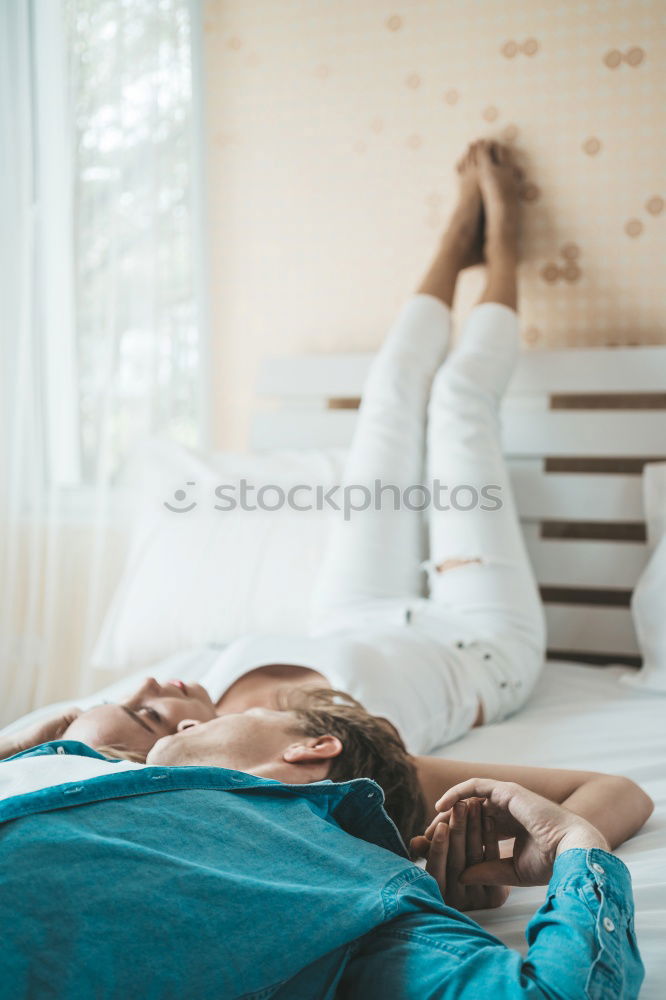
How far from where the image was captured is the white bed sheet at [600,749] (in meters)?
0.76

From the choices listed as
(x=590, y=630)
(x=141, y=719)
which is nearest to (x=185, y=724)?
(x=141, y=719)

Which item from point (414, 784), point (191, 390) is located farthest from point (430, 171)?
point (414, 784)

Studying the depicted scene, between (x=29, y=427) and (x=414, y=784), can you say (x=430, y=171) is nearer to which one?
(x=29, y=427)

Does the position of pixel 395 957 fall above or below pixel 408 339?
below

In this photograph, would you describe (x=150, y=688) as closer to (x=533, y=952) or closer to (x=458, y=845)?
(x=458, y=845)

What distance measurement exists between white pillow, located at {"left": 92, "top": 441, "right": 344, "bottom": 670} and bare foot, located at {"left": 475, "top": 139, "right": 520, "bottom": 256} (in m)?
0.60

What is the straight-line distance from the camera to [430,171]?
7.06 feet

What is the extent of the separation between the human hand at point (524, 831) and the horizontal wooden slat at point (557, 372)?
4.36 ft

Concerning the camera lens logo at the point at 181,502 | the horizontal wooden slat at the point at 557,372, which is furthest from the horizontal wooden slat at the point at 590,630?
the camera lens logo at the point at 181,502

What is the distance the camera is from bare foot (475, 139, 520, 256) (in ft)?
6.42

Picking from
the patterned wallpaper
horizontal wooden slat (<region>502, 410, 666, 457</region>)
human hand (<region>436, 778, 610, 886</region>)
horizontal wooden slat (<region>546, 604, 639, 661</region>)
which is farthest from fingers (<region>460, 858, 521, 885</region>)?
the patterned wallpaper

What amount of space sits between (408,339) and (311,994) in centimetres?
147

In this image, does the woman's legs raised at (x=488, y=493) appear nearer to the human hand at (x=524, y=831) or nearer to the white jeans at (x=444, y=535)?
the white jeans at (x=444, y=535)

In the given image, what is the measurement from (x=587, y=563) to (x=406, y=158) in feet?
3.51
